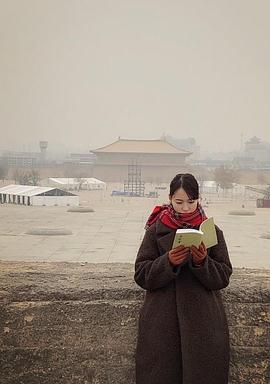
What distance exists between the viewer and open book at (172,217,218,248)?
1538mm

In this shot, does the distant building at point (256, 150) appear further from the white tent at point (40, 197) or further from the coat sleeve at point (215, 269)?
the coat sleeve at point (215, 269)

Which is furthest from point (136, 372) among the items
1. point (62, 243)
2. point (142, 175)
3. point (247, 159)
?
point (247, 159)

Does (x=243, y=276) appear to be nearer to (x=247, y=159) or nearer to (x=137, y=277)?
(x=137, y=277)

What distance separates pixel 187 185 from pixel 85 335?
2.02 ft

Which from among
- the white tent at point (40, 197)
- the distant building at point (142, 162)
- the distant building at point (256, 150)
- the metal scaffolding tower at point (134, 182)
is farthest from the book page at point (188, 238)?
the distant building at point (256, 150)

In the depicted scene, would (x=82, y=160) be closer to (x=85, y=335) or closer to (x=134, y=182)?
(x=134, y=182)

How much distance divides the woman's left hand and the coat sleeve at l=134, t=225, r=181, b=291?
0.06 metres

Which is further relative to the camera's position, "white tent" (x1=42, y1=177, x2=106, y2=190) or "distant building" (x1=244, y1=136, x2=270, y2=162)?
"distant building" (x1=244, y1=136, x2=270, y2=162)

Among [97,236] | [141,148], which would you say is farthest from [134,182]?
[97,236]

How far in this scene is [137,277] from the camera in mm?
1662

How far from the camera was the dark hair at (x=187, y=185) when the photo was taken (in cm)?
172

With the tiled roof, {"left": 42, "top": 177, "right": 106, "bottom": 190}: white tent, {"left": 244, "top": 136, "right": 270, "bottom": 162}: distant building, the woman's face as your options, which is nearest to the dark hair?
the woman's face

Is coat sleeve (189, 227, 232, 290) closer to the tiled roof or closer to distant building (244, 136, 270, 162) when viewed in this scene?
the tiled roof

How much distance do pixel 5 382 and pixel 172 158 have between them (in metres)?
50.8
